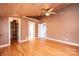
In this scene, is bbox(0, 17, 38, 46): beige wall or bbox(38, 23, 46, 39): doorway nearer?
bbox(0, 17, 38, 46): beige wall

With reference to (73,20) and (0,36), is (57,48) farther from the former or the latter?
(0,36)

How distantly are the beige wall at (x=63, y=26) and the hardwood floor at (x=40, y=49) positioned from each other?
9.8 inches

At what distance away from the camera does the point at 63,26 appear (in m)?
3.38

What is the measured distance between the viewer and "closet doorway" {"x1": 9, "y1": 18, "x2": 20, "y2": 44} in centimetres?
319

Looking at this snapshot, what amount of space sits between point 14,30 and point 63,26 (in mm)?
1460

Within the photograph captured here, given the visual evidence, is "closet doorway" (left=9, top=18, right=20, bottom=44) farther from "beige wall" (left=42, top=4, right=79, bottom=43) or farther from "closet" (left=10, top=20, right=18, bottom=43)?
"beige wall" (left=42, top=4, right=79, bottom=43)

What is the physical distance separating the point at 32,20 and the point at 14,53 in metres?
1.12

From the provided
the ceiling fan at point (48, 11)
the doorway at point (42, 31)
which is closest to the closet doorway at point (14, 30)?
the doorway at point (42, 31)

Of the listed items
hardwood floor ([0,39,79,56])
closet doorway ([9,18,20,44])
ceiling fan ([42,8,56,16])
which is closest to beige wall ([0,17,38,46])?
closet doorway ([9,18,20,44])

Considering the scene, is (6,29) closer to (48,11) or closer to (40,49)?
(40,49)

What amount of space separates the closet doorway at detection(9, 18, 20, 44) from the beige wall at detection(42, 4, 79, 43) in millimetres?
811

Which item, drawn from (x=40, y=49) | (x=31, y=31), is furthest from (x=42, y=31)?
(x=40, y=49)

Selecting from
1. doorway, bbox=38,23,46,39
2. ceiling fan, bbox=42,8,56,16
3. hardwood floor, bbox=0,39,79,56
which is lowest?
hardwood floor, bbox=0,39,79,56

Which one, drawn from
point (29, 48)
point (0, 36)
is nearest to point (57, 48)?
point (29, 48)
